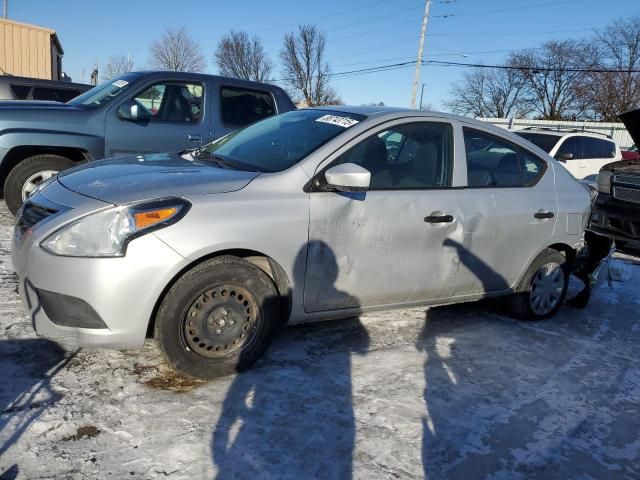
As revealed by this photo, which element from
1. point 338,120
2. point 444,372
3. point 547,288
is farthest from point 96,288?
point 547,288

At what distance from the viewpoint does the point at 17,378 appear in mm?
2994

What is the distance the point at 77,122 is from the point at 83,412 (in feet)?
13.2

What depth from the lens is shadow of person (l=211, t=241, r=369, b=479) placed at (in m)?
2.50

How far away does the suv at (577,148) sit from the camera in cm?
1130

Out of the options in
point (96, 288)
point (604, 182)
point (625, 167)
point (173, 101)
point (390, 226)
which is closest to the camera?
point (96, 288)

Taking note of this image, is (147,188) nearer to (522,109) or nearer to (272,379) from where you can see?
(272,379)

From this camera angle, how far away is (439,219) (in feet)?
12.2

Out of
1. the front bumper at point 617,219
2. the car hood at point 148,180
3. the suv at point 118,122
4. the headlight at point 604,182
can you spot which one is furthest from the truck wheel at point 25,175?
the headlight at point 604,182

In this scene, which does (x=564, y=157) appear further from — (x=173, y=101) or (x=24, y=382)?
(x=24, y=382)

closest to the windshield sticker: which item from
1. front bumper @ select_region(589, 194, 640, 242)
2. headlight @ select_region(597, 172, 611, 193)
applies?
front bumper @ select_region(589, 194, 640, 242)

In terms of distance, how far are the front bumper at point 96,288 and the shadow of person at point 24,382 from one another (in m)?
0.31

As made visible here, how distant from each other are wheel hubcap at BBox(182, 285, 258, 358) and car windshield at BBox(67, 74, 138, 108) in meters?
3.96

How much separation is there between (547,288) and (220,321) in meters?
2.97

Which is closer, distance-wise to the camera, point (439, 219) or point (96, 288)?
point (96, 288)
